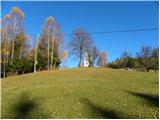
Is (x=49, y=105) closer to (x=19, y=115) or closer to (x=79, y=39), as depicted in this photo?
(x=19, y=115)

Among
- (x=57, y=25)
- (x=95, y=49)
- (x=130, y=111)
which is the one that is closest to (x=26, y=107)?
(x=130, y=111)

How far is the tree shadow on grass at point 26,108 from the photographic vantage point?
37.7 ft

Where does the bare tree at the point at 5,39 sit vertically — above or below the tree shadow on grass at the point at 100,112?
above

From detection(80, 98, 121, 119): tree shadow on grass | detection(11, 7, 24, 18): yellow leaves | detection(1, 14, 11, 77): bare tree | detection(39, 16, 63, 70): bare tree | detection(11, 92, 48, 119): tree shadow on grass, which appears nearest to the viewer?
detection(80, 98, 121, 119): tree shadow on grass

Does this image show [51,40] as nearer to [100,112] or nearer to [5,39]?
[5,39]

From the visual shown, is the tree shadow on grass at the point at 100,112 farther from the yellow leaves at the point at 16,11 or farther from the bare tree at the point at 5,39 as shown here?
the yellow leaves at the point at 16,11

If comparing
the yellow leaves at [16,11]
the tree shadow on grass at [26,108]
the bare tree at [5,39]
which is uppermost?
the yellow leaves at [16,11]

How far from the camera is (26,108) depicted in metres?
13.1

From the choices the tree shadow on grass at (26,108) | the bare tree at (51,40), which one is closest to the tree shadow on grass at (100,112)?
the tree shadow on grass at (26,108)

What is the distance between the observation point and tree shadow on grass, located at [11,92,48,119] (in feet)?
37.7

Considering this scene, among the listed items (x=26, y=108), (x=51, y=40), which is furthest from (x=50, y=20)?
(x=26, y=108)

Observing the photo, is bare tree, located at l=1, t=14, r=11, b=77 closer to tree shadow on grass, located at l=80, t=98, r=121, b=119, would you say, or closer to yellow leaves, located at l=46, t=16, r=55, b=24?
yellow leaves, located at l=46, t=16, r=55, b=24

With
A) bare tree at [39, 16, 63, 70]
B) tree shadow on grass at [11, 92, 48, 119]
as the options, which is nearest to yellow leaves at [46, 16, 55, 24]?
bare tree at [39, 16, 63, 70]

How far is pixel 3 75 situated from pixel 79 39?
22.9 m
